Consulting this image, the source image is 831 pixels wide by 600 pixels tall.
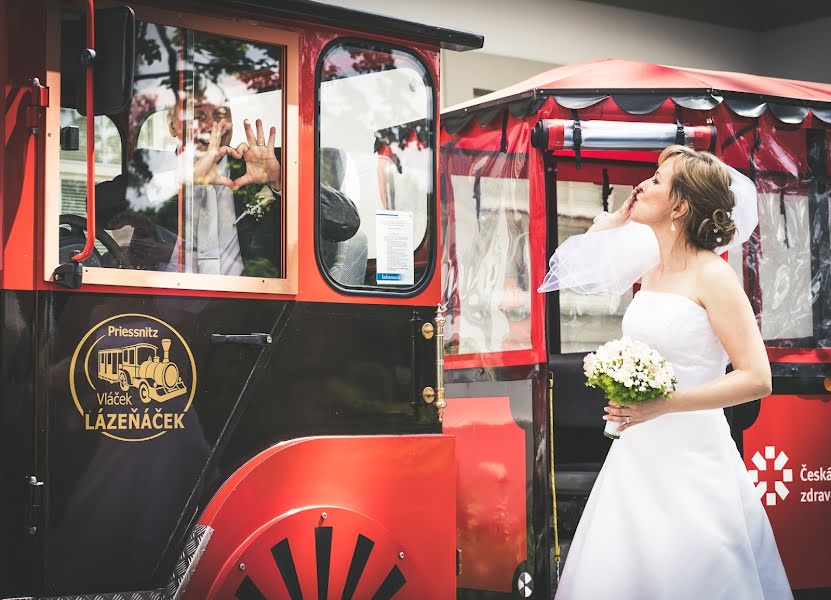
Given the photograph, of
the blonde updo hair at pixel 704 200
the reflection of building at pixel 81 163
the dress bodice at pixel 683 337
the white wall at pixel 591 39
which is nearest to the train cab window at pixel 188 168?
the reflection of building at pixel 81 163

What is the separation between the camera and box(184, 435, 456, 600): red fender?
3.37m

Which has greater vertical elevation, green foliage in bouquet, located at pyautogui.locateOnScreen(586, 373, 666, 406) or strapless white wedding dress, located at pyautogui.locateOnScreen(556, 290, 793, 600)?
green foliage in bouquet, located at pyautogui.locateOnScreen(586, 373, 666, 406)

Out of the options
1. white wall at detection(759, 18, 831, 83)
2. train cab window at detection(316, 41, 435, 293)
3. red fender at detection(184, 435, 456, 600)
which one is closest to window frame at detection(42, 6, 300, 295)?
train cab window at detection(316, 41, 435, 293)

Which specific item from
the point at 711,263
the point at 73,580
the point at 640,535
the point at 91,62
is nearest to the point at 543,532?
the point at 640,535

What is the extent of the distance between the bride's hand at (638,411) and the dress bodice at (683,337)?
5.9 inches

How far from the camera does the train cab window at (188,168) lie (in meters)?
3.30

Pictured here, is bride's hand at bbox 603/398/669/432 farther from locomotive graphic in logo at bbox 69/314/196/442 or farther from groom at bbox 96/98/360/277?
locomotive graphic in logo at bbox 69/314/196/442

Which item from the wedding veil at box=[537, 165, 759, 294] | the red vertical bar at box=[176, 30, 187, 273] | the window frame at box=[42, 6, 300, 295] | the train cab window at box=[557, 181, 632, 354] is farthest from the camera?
the train cab window at box=[557, 181, 632, 354]

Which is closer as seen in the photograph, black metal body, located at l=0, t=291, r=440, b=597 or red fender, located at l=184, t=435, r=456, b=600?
black metal body, located at l=0, t=291, r=440, b=597

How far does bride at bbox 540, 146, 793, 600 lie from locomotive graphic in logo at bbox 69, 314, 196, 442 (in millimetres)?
1397

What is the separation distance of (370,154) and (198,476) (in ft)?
4.13

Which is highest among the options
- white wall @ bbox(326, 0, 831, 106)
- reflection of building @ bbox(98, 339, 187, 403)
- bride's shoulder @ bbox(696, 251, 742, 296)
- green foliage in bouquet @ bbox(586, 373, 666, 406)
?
white wall @ bbox(326, 0, 831, 106)

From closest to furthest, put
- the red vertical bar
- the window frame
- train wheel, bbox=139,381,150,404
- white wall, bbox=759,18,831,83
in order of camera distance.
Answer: the window frame
train wheel, bbox=139,381,150,404
the red vertical bar
white wall, bbox=759,18,831,83

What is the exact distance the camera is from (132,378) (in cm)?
328
